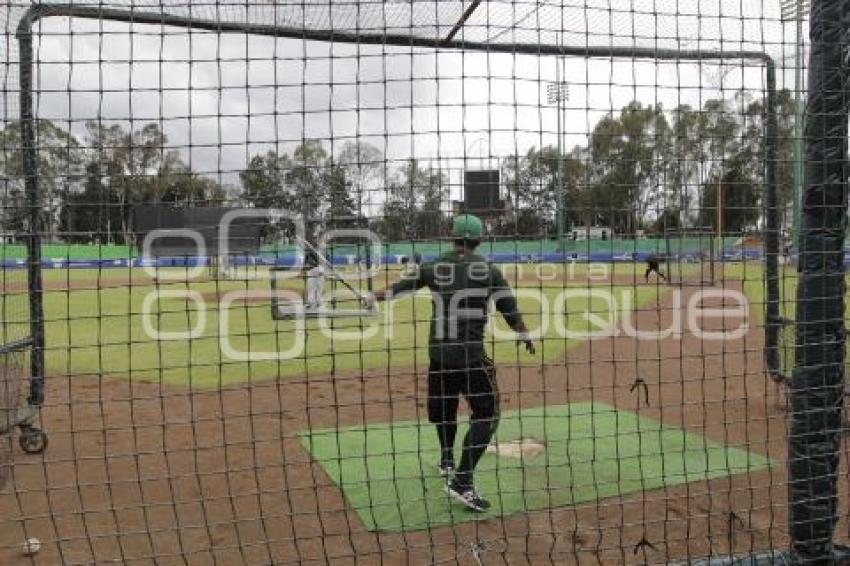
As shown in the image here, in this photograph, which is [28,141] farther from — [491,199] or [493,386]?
[493,386]

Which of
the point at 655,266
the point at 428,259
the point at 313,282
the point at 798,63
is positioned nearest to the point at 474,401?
the point at 428,259

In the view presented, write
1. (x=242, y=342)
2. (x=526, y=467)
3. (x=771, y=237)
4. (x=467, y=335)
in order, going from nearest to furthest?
1. (x=467, y=335)
2. (x=526, y=467)
3. (x=771, y=237)
4. (x=242, y=342)

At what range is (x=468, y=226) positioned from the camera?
183 inches

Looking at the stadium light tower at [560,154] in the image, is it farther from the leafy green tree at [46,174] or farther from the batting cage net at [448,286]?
the leafy green tree at [46,174]

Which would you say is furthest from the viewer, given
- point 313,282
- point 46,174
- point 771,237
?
point 313,282

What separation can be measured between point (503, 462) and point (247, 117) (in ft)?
10.9

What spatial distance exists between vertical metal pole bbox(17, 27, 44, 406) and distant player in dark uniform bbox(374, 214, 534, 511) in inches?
87.2

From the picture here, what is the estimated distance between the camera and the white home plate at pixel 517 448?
5.69 meters

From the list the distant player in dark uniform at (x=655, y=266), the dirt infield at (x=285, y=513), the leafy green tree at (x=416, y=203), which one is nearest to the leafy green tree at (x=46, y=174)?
the dirt infield at (x=285, y=513)

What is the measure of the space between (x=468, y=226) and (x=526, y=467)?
1.81 m

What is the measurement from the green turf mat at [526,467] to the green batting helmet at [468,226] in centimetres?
121

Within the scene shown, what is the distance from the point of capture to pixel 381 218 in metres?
4.04

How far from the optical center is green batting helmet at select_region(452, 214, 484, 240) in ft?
15.0

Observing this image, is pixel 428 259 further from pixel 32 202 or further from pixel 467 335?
pixel 32 202
